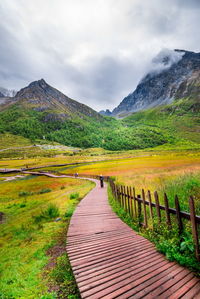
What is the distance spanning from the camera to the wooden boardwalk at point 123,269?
3189 mm

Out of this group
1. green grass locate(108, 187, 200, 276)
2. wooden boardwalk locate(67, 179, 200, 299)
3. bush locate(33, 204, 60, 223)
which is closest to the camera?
wooden boardwalk locate(67, 179, 200, 299)

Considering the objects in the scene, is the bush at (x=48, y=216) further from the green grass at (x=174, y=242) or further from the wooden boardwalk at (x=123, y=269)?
the green grass at (x=174, y=242)

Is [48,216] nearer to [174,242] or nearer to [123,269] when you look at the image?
[123,269]

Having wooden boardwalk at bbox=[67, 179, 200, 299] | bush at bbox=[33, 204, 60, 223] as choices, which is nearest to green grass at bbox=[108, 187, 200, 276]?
wooden boardwalk at bbox=[67, 179, 200, 299]

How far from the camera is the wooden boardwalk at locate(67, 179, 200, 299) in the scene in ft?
10.5

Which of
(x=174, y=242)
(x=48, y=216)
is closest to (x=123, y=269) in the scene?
(x=174, y=242)

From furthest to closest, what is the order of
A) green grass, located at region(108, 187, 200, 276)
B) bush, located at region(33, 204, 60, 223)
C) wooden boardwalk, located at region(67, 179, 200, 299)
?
bush, located at region(33, 204, 60, 223) → green grass, located at region(108, 187, 200, 276) → wooden boardwalk, located at region(67, 179, 200, 299)

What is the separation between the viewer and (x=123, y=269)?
3.93m

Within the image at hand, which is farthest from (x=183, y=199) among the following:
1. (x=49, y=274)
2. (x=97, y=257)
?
(x=49, y=274)

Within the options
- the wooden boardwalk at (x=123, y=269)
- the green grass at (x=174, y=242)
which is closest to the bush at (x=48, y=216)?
the wooden boardwalk at (x=123, y=269)

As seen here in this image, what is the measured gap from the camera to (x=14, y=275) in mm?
4918

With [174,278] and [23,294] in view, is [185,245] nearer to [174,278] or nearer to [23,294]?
[174,278]

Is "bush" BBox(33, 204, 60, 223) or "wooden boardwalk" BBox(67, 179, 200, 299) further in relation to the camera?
"bush" BBox(33, 204, 60, 223)

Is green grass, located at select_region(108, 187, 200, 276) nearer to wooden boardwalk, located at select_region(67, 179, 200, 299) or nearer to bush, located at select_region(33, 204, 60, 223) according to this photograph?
wooden boardwalk, located at select_region(67, 179, 200, 299)
